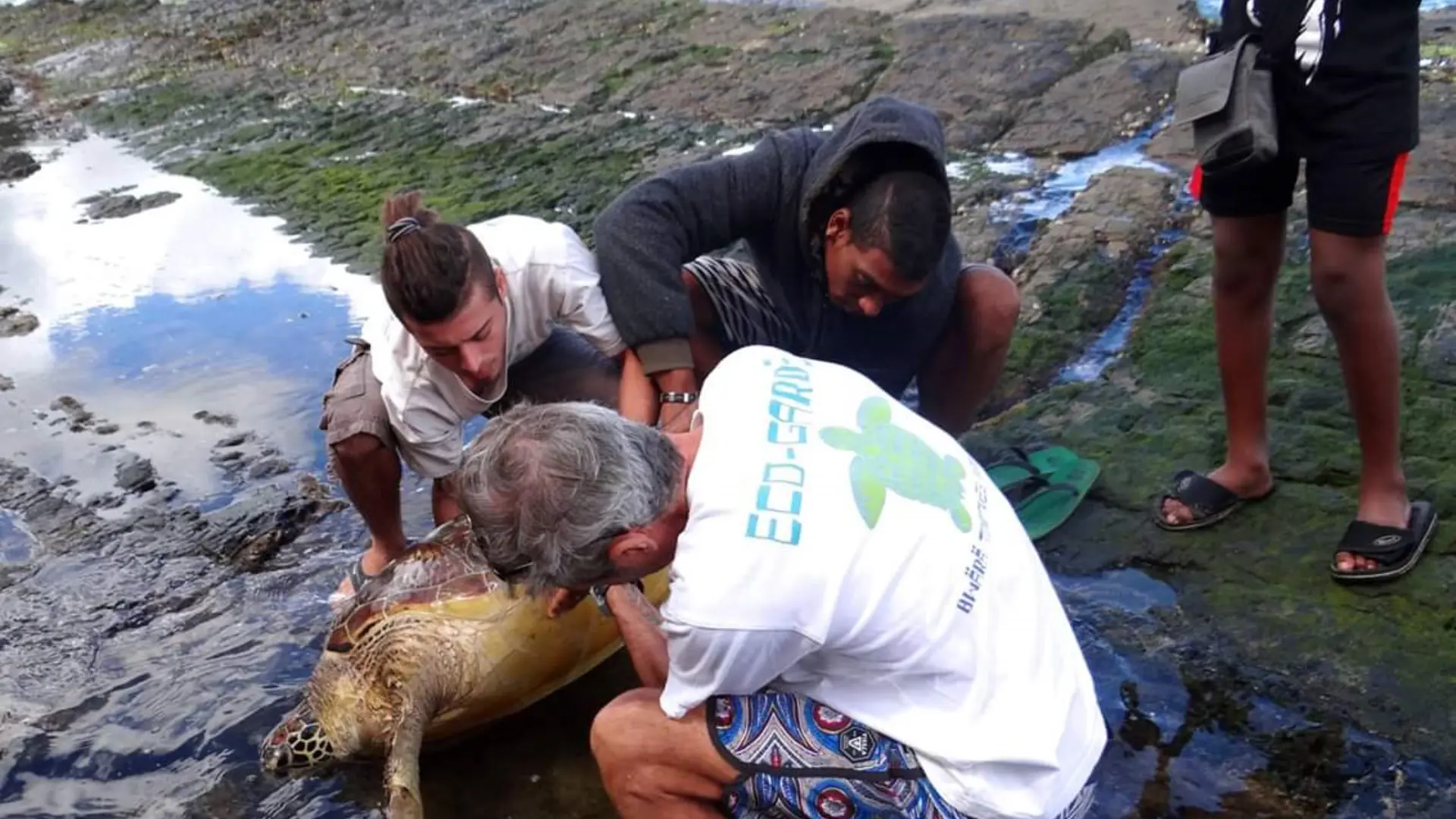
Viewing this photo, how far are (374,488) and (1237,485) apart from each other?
221 cm

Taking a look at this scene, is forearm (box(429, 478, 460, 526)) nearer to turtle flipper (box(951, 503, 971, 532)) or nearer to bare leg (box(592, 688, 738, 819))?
bare leg (box(592, 688, 738, 819))

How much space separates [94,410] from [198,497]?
3.36 ft

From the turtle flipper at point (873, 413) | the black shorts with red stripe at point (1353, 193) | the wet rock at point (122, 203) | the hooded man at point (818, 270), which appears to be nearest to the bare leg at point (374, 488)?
the hooded man at point (818, 270)

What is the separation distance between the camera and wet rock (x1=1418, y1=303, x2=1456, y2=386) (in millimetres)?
3377

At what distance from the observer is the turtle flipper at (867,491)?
186cm

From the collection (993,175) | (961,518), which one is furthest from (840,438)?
(993,175)

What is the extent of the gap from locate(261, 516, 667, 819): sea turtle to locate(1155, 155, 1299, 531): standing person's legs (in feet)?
4.51

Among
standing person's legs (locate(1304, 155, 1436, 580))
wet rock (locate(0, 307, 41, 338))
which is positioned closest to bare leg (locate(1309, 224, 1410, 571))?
standing person's legs (locate(1304, 155, 1436, 580))

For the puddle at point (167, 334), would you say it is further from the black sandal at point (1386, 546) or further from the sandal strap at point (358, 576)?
the black sandal at point (1386, 546)

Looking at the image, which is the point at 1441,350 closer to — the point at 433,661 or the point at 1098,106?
the point at 1098,106

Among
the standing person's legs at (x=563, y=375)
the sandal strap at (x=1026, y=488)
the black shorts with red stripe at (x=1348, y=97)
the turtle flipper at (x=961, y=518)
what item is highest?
the black shorts with red stripe at (x=1348, y=97)

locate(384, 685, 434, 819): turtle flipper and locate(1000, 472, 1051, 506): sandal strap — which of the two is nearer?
locate(384, 685, 434, 819): turtle flipper

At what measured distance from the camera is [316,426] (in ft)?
14.8

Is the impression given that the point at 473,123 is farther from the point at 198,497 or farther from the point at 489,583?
the point at 489,583
